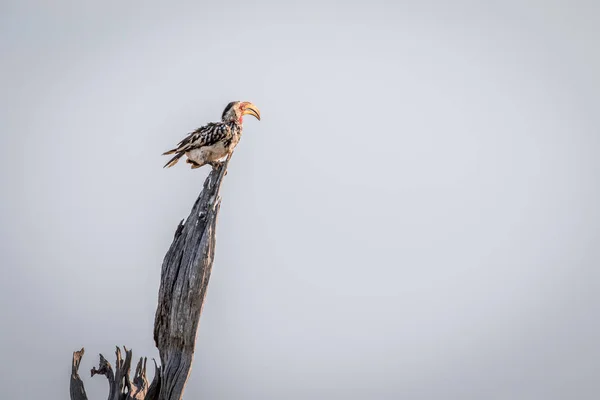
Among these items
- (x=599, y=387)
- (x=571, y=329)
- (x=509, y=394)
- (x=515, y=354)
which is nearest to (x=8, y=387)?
(x=509, y=394)

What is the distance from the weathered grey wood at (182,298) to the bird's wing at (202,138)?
5.56 feet

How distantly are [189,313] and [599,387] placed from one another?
44.2 metres

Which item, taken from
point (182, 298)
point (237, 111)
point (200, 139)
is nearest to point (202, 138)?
point (200, 139)

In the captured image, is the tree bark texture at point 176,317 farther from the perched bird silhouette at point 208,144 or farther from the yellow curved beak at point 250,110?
the yellow curved beak at point 250,110

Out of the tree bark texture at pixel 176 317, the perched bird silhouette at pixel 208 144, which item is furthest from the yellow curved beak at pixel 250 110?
the tree bark texture at pixel 176 317

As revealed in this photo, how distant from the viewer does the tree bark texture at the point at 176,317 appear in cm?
1420

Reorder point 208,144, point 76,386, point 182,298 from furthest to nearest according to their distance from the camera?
point 208,144 < point 76,386 < point 182,298

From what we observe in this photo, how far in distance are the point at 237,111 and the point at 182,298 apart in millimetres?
3566

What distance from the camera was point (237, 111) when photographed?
16531 millimetres

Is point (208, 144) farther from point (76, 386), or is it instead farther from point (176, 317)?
point (76, 386)

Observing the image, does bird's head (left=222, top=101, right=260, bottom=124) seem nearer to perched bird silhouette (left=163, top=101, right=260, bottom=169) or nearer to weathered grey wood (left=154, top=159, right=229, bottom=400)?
perched bird silhouette (left=163, top=101, right=260, bottom=169)

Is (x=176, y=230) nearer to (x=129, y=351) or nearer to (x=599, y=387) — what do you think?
(x=129, y=351)

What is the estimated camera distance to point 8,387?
3931 cm

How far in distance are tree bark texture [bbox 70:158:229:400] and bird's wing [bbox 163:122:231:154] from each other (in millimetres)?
1541
